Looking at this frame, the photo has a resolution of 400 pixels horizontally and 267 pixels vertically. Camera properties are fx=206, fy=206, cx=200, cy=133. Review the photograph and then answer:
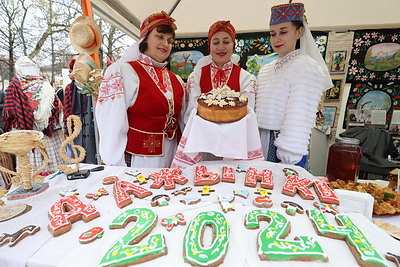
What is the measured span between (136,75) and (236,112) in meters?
0.75

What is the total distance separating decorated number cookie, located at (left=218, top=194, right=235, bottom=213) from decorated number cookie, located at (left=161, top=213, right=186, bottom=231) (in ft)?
0.53

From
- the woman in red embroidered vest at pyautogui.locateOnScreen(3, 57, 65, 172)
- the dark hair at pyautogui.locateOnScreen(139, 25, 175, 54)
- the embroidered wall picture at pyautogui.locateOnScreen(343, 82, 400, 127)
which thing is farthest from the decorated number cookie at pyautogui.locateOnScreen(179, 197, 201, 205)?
the embroidered wall picture at pyautogui.locateOnScreen(343, 82, 400, 127)

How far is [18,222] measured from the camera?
69 centimetres

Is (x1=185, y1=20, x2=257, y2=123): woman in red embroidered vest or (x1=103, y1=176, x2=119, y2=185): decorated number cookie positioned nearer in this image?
(x1=103, y1=176, x2=119, y2=185): decorated number cookie

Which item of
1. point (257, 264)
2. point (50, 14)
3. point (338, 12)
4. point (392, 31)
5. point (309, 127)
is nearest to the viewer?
point (257, 264)

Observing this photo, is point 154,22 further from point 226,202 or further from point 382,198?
point 382,198

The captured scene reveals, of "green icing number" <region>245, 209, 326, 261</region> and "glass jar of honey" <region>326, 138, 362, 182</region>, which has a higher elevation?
"glass jar of honey" <region>326, 138, 362, 182</region>

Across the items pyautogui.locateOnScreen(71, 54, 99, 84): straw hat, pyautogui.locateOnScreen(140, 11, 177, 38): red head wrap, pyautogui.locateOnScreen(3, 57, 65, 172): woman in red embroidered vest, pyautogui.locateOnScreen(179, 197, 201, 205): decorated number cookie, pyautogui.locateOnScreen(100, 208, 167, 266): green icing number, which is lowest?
pyautogui.locateOnScreen(100, 208, 167, 266): green icing number

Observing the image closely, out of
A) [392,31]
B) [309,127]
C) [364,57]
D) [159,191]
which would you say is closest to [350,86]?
[364,57]

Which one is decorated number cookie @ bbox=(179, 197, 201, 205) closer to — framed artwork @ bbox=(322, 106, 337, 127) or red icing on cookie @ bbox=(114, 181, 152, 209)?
red icing on cookie @ bbox=(114, 181, 152, 209)

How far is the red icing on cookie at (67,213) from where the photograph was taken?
0.65 meters

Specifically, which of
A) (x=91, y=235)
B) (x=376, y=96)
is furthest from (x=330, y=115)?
(x=91, y=235)

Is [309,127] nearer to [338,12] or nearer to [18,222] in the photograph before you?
[18,222]

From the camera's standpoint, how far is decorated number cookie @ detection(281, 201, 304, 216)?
75 centimetres
